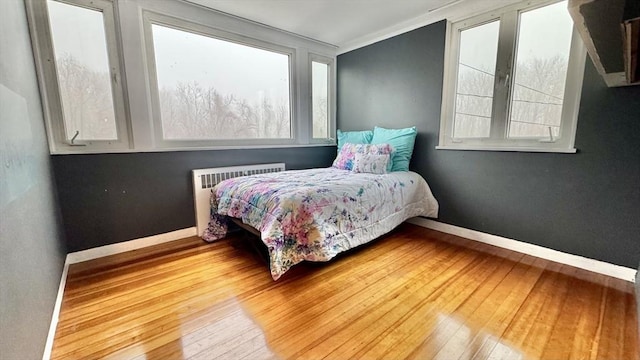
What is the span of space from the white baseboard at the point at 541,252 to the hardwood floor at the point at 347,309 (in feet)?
0.27

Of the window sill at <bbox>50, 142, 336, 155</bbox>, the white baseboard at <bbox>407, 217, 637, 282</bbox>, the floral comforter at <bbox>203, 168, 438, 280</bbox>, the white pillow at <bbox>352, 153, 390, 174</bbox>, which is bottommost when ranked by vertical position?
the white baseboard at <bbox>407, 217, 637, 282</bbox>

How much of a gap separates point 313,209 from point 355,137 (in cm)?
182

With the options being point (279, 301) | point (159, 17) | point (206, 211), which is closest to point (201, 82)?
point (159, 17)

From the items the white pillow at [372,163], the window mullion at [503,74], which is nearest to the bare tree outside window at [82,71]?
the white pillow at [372,163]

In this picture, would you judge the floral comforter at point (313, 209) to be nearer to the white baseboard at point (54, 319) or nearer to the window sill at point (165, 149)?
the window sill at point (165, 149)

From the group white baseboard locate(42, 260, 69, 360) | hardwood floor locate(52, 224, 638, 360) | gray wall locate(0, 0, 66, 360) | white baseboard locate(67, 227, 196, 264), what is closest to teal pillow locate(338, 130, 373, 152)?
hardwood floor locate(52, 224, 638, 360)

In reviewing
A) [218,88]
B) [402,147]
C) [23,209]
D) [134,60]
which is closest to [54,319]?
[23,209]

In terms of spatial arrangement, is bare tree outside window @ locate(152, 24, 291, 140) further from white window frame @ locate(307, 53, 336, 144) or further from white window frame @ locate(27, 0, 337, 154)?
white window frame @ locate(307, 53, 336, 144)

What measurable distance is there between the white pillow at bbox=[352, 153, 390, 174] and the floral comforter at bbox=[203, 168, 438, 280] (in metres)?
0.13

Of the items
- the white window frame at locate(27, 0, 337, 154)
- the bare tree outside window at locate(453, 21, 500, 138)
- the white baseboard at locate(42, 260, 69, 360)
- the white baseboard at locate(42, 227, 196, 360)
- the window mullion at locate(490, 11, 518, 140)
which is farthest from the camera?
the bare tree outside window at locate(453, 21, 500, 138)

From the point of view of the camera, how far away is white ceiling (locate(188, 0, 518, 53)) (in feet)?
8.33

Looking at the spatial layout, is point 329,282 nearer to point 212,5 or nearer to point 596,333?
point 596,333

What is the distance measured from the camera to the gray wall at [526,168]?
1.92 m

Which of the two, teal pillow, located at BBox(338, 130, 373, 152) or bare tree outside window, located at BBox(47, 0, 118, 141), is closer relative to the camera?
bare tree outside window, located at BBox(47, 0, 118, 141)
